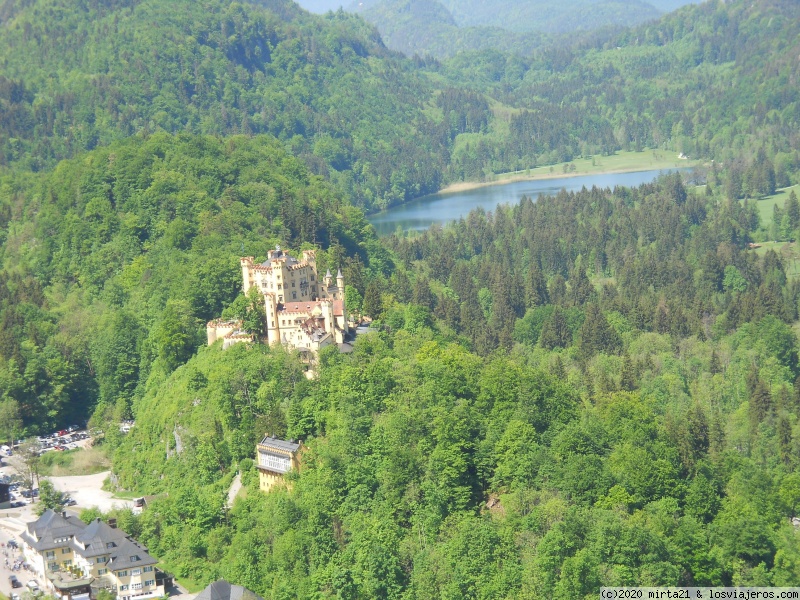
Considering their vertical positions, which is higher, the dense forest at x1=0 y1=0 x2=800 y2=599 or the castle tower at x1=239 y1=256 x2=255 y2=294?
the castle tower at x1=239 y1=256 x2=255 y2=294

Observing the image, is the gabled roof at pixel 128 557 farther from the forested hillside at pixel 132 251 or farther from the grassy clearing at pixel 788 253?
the grassy clearing at pixel 788 253

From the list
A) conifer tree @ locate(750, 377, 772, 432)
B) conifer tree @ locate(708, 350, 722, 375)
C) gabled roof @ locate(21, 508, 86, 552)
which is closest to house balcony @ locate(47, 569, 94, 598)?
gabled roof @ locate(21, 508, 86, 552)

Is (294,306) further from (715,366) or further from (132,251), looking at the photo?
(715,366)

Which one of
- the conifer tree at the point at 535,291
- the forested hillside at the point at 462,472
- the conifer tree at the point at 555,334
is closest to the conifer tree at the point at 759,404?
the forested hillside at the point at 462,472

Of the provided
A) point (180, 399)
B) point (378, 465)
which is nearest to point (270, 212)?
point (180, 399)

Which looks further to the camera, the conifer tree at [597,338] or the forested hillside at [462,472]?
the conifer tree at [597,338]

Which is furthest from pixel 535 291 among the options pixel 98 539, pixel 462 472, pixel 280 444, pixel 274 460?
pixel 98 539

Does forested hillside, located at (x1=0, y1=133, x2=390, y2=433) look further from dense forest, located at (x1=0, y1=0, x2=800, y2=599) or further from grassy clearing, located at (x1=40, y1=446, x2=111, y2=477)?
grassy clearing, located at (x1=40, y1=446, x2=111, y2=477)
